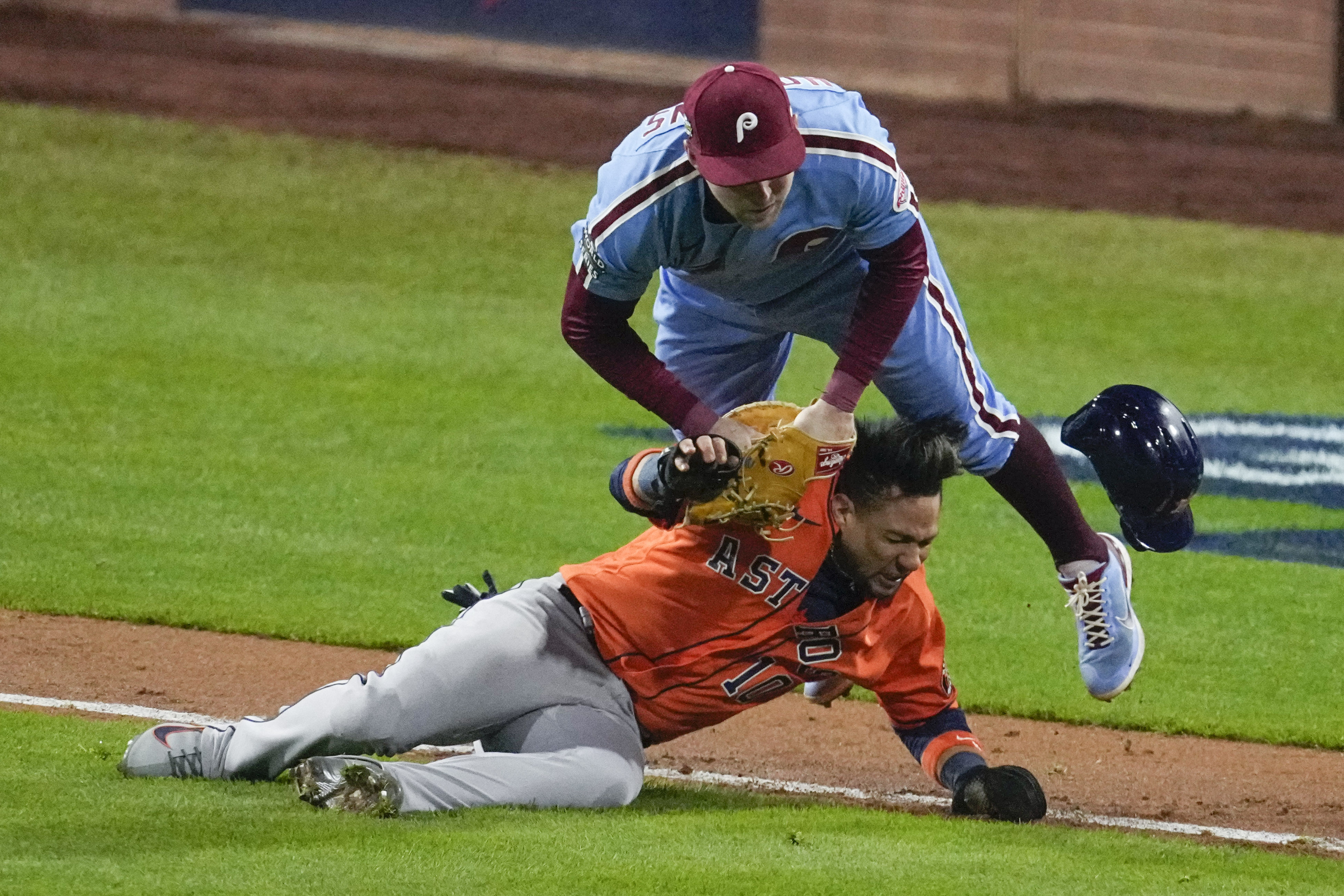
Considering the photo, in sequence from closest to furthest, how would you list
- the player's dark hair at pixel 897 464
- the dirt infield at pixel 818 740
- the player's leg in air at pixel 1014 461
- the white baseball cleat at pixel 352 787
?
1. the white baseball cleat at pixel 352 787
2. the player's dark hair at pixel 897 464
3. the player's leg in air at pixel 1014 461
4. the dirt infield at pixel 818 740

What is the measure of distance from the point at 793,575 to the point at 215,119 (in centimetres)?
1317

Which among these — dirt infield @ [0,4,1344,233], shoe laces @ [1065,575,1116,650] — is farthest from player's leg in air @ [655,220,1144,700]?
dirt infield @ [0,4,1344,233]

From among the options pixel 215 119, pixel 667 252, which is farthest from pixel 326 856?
pixel 215 119

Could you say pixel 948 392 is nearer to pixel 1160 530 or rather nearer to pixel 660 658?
pixel 1160 530

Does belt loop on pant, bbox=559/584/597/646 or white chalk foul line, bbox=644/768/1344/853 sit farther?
white chalk foul line, bbox=644/768/1344/853

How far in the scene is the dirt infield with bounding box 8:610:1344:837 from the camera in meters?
5.18

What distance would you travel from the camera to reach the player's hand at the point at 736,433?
14.8 ft

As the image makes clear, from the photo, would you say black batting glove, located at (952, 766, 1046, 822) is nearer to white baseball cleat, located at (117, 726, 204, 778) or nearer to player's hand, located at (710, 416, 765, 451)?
player's hand, located at (710, 416, 765, 451)

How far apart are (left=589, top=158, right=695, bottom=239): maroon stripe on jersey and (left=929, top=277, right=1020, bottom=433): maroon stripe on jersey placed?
0.80 meters

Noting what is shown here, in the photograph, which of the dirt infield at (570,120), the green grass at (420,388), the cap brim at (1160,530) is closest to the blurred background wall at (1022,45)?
the dirt infield at (570,120)

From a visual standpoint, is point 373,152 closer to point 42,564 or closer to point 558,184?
point 558,184

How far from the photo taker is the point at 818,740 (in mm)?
5707

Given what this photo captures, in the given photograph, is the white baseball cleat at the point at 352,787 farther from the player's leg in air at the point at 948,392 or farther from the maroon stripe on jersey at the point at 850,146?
the maroon stripe on jersey at the point at 850,146

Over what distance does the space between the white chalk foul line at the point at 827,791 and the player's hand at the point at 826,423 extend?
1016mm
